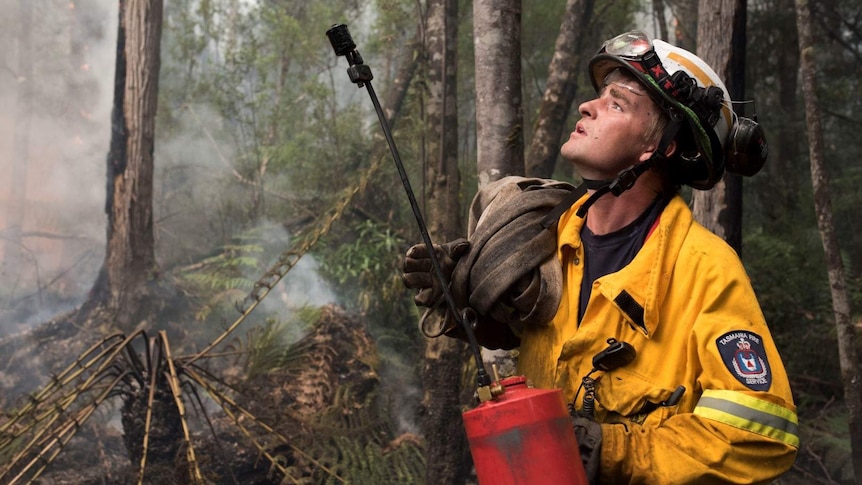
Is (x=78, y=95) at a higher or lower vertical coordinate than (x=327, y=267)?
higher

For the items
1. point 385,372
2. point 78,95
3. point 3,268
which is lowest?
point 385,372

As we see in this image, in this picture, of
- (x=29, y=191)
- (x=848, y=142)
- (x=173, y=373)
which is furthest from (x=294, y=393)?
(x=848, y=142)

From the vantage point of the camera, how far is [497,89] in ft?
12.5

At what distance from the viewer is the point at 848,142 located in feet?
36.5

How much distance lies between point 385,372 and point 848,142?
8.22 metres

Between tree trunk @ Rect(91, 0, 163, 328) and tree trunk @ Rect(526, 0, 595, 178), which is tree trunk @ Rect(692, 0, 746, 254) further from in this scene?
tree trunk @ Rect(91, 0, 163, 328)

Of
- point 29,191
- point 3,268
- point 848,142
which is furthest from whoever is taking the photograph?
point 848,142

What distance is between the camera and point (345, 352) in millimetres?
6973

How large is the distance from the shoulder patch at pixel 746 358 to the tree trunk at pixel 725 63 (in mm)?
3185

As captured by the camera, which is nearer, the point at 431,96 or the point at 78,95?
the point at 431,96

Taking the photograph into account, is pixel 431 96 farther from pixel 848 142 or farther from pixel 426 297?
pixel 848 142

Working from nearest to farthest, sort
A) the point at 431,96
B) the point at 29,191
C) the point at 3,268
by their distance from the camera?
the point at 431,96, the point at 3,268, the point at 29,191

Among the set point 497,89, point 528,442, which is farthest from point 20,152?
point 528,442

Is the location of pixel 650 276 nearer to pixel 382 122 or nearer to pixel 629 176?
pixel 629 176
